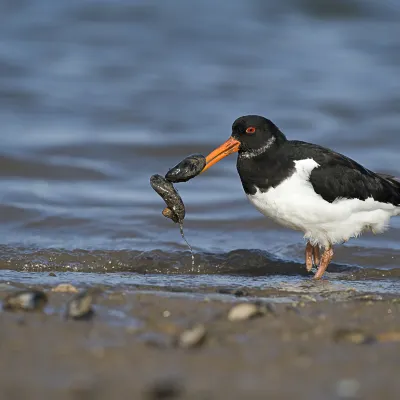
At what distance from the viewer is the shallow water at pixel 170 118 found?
7.09 metres

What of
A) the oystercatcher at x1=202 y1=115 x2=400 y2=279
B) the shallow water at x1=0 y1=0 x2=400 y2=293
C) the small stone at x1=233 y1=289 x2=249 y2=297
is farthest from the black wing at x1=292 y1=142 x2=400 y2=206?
the small stone at x1=233 y1=289 x2=249 y2=297

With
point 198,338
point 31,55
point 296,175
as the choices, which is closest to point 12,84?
point 31,55

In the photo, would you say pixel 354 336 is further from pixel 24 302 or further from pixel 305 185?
pixel 305 185

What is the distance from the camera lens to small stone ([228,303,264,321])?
3855 mm

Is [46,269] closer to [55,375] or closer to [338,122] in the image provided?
[55,375]

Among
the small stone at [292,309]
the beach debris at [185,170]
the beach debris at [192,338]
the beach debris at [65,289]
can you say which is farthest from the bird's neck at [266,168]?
the beach debris at [192,338]

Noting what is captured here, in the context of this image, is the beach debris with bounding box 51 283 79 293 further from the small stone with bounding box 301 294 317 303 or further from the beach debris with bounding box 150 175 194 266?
the beach debris with bounding box 150 175 194 266

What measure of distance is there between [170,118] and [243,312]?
25.9 feet

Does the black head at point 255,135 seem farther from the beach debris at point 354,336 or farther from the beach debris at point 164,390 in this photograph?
the beach debris at point 164,390

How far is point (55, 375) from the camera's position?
3020mm

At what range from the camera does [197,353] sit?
3.28 meters

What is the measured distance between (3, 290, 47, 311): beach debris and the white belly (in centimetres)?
259

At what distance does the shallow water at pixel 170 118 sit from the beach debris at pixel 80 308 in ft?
4.85

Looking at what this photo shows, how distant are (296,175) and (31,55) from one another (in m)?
8.52
